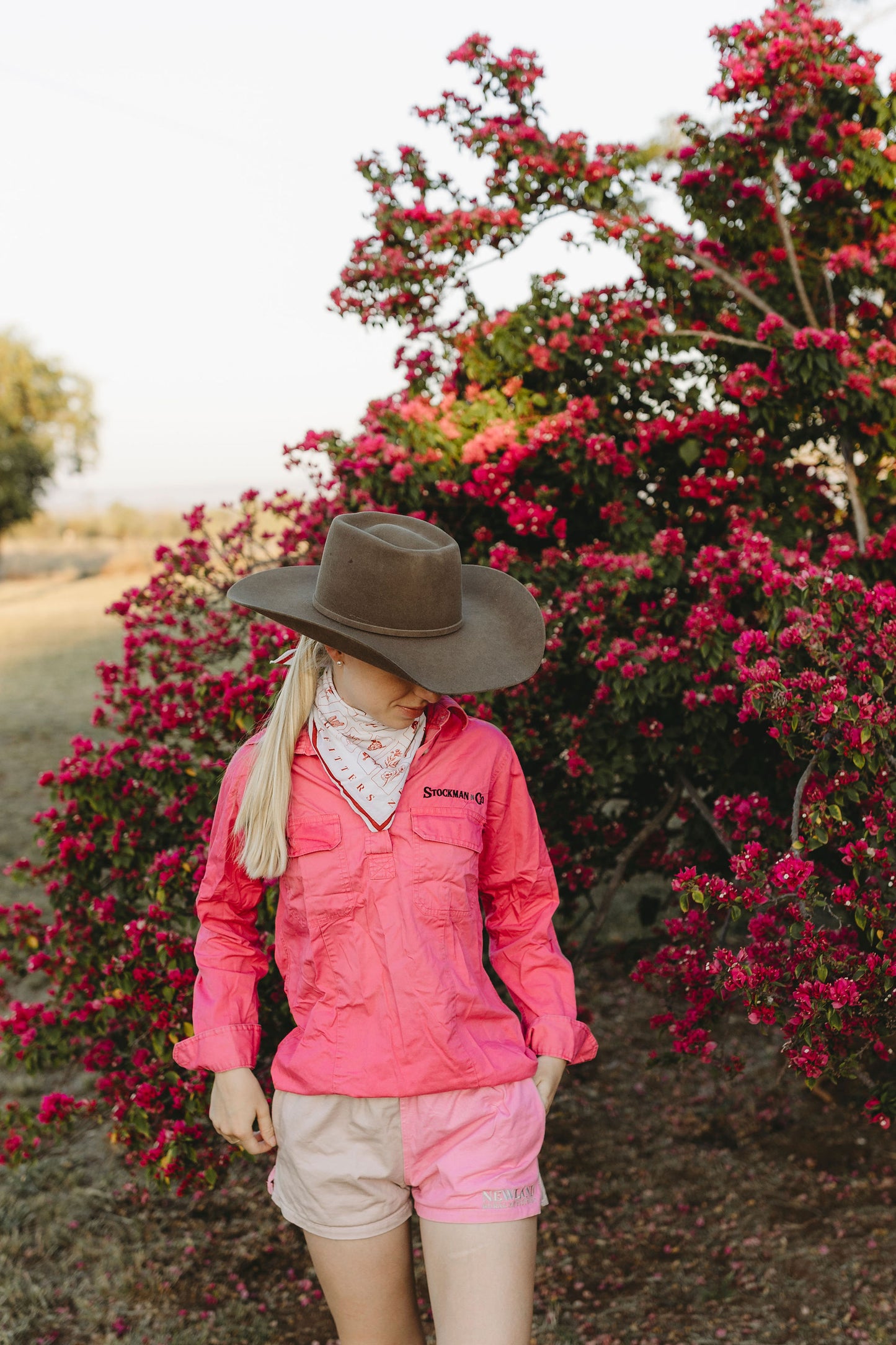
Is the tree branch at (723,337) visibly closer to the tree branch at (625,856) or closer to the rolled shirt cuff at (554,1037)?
the tree branch at (625,856)

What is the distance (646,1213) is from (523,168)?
325 cm

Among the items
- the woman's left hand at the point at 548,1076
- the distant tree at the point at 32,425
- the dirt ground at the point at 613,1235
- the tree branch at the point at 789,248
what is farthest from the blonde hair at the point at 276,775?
the distant tree at the point at 32,425

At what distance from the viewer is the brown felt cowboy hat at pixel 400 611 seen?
175 cm

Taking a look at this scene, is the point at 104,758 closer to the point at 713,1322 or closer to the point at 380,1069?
the point at 380,1069

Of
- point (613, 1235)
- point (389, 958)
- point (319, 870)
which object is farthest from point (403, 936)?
point (613, 1235)

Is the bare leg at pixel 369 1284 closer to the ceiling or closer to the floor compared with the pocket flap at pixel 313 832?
closer to the floor

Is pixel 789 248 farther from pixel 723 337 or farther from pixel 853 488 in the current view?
pixel 853 488

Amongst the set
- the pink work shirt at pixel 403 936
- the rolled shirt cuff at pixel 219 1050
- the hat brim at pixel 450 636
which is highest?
the hat brim at pixel 450 636

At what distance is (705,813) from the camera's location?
307 cm

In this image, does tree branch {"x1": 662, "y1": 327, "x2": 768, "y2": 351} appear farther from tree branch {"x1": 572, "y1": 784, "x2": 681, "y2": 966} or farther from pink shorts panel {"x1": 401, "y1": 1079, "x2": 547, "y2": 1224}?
pink shorts panel {"x1": 401, "y1": 1079, "x2": 547, "y2": 1224}

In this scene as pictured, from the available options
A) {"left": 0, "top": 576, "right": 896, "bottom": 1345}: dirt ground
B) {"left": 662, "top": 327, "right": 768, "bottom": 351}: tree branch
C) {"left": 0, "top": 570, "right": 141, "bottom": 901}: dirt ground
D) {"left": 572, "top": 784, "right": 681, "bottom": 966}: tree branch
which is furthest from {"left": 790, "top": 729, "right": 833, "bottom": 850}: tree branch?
{"left": 0, "top": 570, "right": 141, "bottom": 901}: dirt ground

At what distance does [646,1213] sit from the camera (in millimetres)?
3305

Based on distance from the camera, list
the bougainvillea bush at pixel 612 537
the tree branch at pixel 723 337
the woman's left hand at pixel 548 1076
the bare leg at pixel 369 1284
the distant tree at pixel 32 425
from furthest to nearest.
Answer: the distant tree at pixel 32 425, the tree branch at pixel 723 337, the bougainvillea bush at pixel 612 537, the woman's left hand at pixel 548 1076, the bare leg at pixel 369 1284

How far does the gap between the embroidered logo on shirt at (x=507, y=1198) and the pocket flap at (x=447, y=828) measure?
1.74 ft
